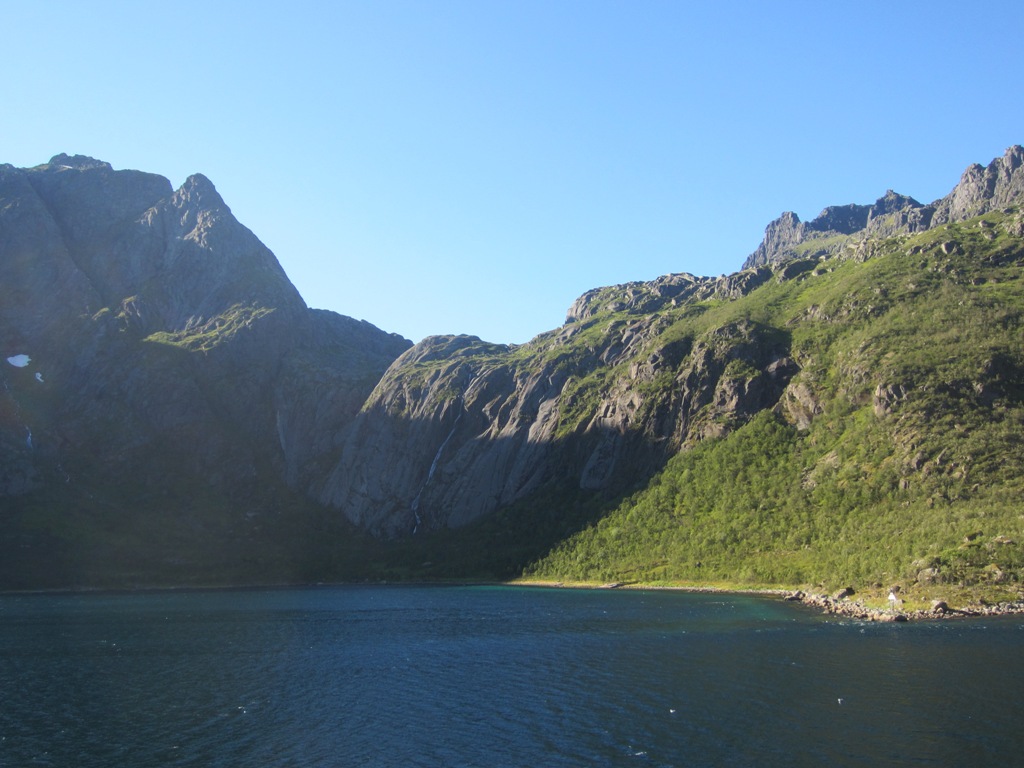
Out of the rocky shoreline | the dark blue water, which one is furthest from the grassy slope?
the dark blue water

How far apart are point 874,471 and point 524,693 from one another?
103 m

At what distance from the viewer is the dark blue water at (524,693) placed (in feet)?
140

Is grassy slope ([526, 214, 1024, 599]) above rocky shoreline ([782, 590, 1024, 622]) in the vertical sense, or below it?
above

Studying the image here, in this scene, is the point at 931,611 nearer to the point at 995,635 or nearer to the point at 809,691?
the point at 995,635

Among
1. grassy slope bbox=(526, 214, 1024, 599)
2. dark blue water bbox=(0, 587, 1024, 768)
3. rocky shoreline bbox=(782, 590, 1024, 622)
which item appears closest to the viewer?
dark blue water bbox=(0, 587, 1024, 768)

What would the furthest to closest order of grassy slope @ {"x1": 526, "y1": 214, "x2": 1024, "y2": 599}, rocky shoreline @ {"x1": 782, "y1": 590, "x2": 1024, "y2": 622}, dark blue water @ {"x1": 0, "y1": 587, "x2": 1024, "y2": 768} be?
1. grassy slope @ {"x1": 526, "y1": 214, "x2": 1024, "y2": 599}
2. rocky shoreline @ {"x1": 782, "y1": 590, "x2": 1024, "y2": 622}
3. dark blue water @ {"x1": 0, "y1": 587, "x2": 1024, "y2": 768}

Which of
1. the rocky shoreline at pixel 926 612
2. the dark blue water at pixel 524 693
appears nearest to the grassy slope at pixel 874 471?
the rocky shoreline at pixel 926 612

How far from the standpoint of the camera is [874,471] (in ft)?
447

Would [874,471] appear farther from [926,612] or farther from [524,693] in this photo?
[524,693]

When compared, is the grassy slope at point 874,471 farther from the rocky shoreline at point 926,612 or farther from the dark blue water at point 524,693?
the dark blue water at point 524,693

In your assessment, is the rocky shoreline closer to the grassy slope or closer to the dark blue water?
the grassy slope

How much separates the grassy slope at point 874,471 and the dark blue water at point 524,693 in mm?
23640

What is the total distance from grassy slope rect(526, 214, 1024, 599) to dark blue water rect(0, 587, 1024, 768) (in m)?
23.6

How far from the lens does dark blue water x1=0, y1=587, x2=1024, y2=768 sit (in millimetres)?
42812
